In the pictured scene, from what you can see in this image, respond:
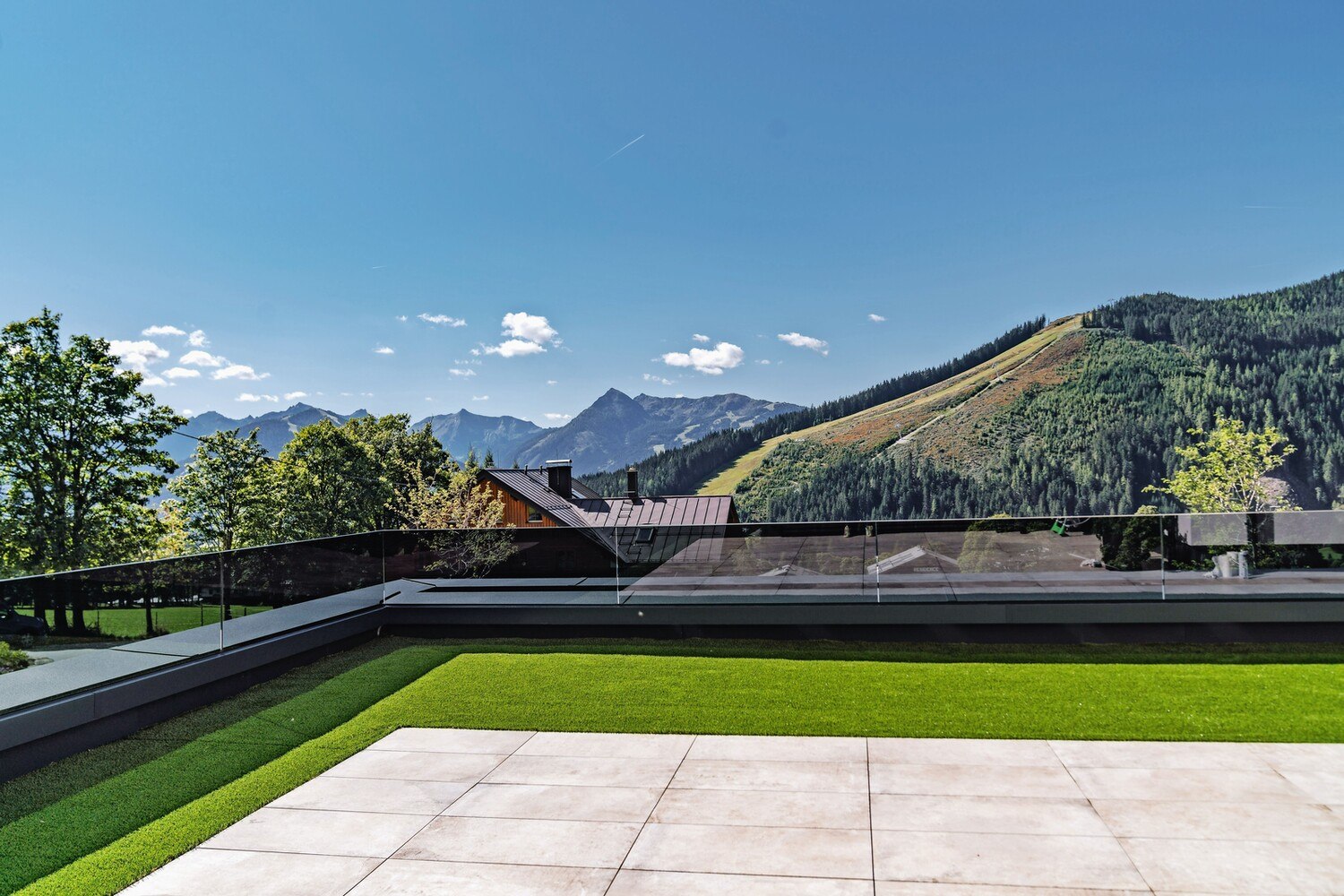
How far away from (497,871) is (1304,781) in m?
4.46

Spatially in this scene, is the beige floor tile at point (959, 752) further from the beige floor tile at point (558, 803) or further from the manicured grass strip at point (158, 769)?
the manicured grass strip at point (158, 769)

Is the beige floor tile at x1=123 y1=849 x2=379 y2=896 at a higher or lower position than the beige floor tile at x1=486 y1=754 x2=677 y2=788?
higher

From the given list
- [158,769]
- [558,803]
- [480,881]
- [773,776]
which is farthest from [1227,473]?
[158,769]

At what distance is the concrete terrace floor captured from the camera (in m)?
3.63

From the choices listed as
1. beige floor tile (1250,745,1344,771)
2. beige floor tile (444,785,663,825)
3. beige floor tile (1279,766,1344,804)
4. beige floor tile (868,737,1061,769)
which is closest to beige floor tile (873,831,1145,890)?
beige floor tile (868,737,1061,769)

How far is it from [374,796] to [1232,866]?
4.44 meters

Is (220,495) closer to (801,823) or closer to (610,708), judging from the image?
(610,708)

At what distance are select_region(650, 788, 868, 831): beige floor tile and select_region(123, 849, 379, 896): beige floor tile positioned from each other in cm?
157

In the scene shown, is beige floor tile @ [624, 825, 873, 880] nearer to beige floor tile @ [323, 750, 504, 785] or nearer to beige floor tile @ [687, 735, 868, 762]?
beige floor tile @ [687, 735, 868, 762]

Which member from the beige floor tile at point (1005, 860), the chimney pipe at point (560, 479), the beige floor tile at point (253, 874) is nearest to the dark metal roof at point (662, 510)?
the chimney pipe at point (560, 479)

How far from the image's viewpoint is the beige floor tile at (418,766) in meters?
5.15

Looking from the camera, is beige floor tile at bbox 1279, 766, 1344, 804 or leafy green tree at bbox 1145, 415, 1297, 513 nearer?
beige floor tile at bbox 1279, 766, 1344, 804

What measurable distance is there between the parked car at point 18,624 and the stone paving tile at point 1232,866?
21.0 feet

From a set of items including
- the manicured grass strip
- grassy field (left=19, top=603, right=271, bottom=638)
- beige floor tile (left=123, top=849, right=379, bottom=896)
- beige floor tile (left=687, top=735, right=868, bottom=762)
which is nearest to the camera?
beige floor tile (left=123, top=849, right=379, bottom=896)
